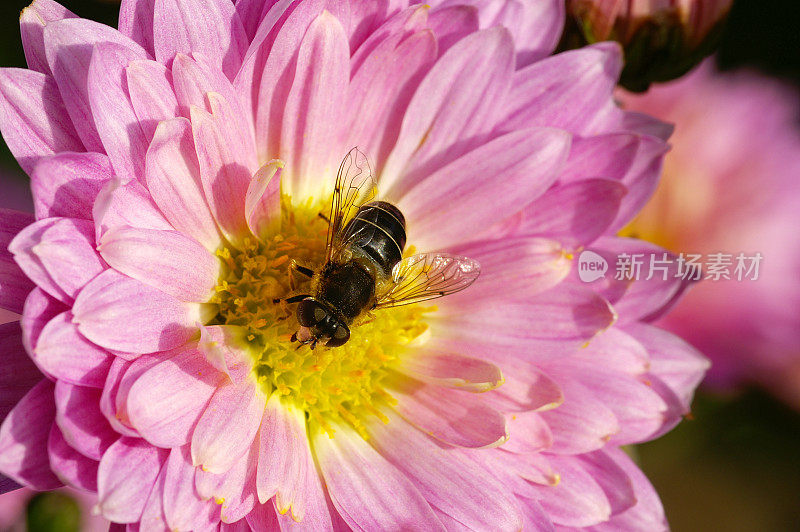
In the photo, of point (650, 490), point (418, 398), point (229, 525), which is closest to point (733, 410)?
point (650, 490)

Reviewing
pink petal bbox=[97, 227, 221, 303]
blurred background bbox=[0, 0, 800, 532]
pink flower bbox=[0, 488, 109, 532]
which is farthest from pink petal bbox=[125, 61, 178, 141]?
blurred background bbox=[0, 0, 800, 532]

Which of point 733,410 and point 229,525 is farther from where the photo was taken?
point 733,410

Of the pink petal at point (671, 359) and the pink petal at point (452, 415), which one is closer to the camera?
the pink petal at point (452, 415)

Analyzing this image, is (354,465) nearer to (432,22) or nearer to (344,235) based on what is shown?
(344,235)

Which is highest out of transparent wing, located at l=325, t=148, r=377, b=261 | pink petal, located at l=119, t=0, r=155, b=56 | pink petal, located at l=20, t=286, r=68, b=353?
pink petal, located at l=119, t=0, r=155, b=56

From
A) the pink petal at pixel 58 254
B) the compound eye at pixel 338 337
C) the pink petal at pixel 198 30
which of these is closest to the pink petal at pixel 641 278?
the compound eye at pixel 338 337

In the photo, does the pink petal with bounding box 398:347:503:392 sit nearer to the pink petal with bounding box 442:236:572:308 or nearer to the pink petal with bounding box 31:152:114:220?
the pink petal with bounding box 442:236:572:308

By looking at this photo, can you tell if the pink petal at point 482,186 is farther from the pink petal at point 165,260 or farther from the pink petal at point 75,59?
the pink petal at point 75,59
